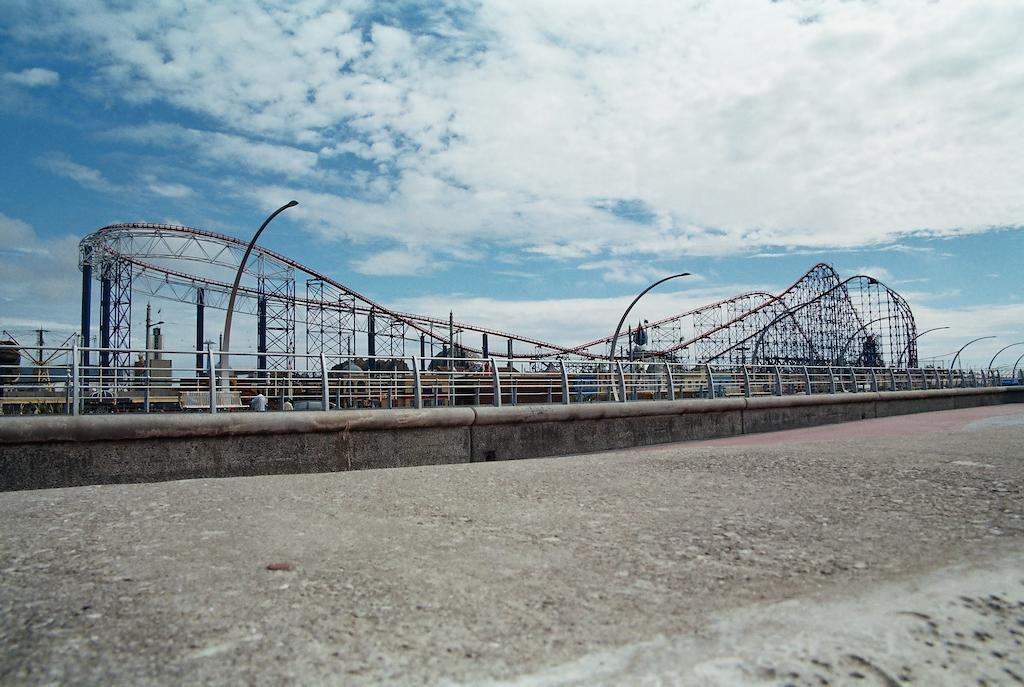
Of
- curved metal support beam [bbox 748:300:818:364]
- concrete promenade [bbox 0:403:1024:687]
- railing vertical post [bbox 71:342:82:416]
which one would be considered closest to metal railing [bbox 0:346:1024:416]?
railing vertical post [bbox 71:342:82:416]

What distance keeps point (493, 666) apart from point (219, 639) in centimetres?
119

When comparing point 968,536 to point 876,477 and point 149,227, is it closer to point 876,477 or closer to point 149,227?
point 876,477

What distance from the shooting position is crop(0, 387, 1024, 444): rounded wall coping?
7.88 meters

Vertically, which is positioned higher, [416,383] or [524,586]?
[416,383]

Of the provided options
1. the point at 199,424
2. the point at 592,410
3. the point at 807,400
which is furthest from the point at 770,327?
the point at 199,424

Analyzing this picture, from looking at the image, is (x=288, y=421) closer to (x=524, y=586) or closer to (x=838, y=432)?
(x=524, y=586)

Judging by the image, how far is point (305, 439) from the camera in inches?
377

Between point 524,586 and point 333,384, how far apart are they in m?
11.8

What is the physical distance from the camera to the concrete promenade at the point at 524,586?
2.87 meters

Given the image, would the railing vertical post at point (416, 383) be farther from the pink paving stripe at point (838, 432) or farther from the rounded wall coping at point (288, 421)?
the pink paving stripe at point (838, 432)

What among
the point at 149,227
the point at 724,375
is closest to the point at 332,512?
the point at 724,375

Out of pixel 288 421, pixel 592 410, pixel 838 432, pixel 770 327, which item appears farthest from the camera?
pixel 770 327

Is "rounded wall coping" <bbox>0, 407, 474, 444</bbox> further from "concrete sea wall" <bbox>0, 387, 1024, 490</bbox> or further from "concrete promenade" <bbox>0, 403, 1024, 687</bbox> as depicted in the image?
"concrete promenade" <bbox>0, 403, 1024, 687</bbox>

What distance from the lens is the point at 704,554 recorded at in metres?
4.48
